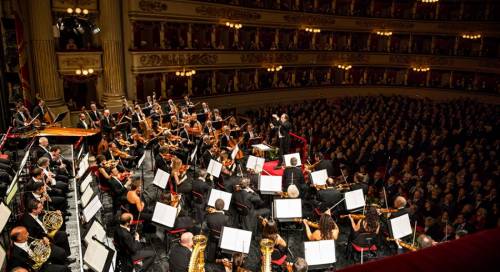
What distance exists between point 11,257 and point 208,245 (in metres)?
3.41

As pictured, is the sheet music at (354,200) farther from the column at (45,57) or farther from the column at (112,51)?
the column at (45,57)

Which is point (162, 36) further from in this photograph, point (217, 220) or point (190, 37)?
point (217, 220)

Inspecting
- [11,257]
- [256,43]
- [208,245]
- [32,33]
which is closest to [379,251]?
[208,245]

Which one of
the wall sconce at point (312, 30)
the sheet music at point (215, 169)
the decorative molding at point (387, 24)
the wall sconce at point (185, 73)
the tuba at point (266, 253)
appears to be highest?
the decorative molding at point (387, 24)

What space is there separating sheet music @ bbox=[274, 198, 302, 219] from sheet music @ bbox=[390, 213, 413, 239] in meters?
1.71

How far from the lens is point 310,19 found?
25438 millimetres

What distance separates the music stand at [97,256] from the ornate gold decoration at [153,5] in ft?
47.2

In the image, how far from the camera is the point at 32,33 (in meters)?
14.7

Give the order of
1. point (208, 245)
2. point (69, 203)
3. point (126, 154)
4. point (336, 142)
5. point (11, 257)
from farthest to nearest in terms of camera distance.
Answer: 1. point (336, 142)
2. point (126, 154)
3. point (69, 203)
4. point (208, 245)
5. point (11, 257)

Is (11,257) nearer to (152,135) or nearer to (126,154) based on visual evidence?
(126,154)

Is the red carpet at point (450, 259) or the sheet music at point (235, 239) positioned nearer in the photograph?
the red carpet at point (450, 259)

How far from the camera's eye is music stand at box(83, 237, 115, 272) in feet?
16.1

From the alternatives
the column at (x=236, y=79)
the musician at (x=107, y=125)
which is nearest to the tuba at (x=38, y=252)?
the musician at (x=107, y=125)

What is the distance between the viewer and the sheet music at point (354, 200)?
7892 millimetres
